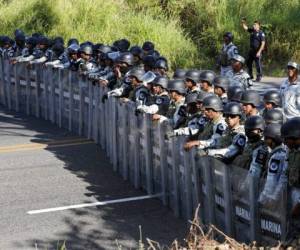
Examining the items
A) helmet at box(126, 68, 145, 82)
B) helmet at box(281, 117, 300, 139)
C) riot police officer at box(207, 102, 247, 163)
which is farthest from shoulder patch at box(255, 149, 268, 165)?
helmet at box(126, 68, 145, 82)

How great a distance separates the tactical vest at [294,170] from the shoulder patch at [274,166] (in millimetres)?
160

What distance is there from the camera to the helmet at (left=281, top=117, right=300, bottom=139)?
705cm

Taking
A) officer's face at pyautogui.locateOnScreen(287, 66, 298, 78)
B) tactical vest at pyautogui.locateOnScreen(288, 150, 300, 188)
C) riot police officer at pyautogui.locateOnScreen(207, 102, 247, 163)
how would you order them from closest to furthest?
tactical vest at pyautogui.locateOnScreen(288, 150, 300, 188) → riot police officer at pyautogui.locateOnScreen(207, 102, 247, 163) → officer's face at pyautogui.locateOnScreen(287, 66, 298, 78)

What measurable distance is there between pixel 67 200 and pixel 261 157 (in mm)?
4162

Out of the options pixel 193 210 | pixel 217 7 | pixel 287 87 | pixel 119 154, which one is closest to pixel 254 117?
pixel 193 210

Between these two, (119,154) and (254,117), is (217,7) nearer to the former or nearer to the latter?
(119,154)

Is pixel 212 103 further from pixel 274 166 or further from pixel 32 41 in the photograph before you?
pixel 32 41

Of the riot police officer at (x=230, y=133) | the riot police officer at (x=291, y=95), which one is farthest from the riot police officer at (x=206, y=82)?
the riot police officer at (x=230, y=133)

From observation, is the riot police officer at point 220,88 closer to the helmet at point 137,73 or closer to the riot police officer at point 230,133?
the helmet at point 137,73

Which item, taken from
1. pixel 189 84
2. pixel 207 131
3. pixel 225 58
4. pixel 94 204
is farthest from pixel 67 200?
pixel 225 58

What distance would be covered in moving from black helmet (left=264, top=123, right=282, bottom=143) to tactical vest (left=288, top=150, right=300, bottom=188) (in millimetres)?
542

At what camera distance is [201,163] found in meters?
8.95

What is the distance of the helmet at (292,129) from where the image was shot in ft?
23.1

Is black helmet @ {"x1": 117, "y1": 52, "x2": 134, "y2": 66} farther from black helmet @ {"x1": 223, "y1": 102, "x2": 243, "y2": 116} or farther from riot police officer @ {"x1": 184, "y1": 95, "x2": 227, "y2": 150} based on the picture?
black helmet @ {"x1": 223, "y1": 102, "x2": 243, "y2": 116}
